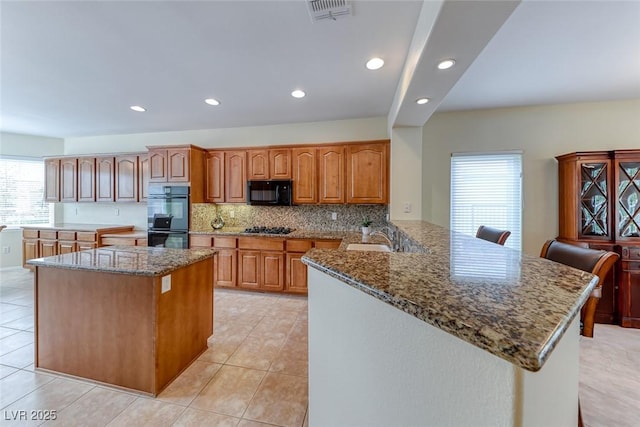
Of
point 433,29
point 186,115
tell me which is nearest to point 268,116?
point 186,115

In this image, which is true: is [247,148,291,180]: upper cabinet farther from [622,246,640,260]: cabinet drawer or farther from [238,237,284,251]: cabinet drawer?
[622,246,640,260]: cabinet drawer

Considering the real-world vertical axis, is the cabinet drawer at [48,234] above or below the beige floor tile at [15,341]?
above

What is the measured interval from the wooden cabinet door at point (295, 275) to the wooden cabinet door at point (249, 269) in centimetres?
48

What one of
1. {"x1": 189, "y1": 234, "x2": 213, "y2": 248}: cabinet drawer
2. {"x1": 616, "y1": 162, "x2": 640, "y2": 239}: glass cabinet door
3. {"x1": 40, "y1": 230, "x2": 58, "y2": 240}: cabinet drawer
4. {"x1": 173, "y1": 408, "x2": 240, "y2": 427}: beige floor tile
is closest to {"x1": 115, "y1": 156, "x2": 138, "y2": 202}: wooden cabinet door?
{"x1": 40, "y1": 230, "x2": 58, "y2": 240}: cabinet drawer

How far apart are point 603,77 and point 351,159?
109 inches

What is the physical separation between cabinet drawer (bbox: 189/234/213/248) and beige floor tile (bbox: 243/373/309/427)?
95.0 inches

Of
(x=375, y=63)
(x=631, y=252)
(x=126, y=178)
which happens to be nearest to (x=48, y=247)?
(x=126, y=178)

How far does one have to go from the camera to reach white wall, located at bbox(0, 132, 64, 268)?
4641mm

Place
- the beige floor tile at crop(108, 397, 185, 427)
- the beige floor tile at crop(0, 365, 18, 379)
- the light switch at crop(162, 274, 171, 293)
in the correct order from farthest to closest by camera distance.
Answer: the beige floor tile at crop(0, 365, 18, 379)
the light switch at crop(162, 274, 171, 293)
the beige floor tile at crop(108, 397, 185, 427)

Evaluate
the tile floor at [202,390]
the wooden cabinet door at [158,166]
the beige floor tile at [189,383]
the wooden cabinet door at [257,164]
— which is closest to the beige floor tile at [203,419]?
the tile floor at [202,390]

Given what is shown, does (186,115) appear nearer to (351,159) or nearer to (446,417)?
(351,159)

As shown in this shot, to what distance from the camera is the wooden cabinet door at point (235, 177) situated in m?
3.96

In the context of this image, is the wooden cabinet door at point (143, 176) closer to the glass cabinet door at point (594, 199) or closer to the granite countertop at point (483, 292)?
the granite countertop at point (483, 292)

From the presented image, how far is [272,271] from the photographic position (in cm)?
358
